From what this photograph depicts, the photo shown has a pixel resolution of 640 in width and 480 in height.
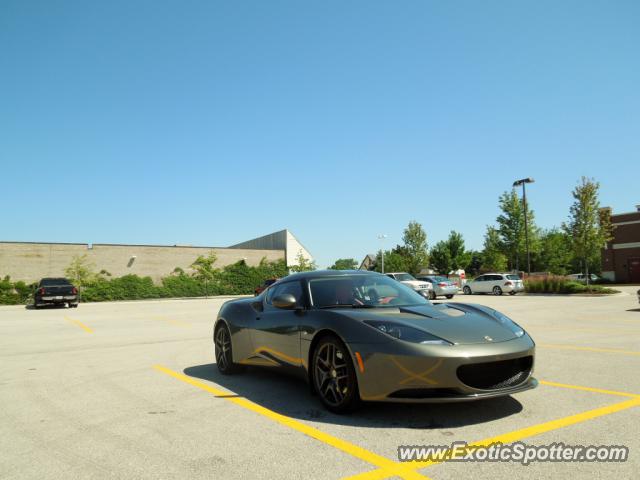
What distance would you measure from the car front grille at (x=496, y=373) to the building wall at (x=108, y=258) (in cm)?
4134

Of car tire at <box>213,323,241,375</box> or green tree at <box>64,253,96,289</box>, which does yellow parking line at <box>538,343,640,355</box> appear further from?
green tree at <box>64,253,96,289</box>

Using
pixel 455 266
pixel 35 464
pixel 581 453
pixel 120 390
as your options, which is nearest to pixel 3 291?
pixel 120 390

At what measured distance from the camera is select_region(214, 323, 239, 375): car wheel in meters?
6.49

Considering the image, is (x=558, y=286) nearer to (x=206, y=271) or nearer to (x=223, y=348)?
(x=206, y=271)

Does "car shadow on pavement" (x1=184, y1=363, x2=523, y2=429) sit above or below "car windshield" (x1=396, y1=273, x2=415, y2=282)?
below

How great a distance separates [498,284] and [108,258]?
104ft

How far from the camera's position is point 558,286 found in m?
30.0

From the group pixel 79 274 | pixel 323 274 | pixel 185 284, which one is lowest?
pixel 185 284

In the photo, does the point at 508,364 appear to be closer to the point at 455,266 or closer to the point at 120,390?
the point at 120,390

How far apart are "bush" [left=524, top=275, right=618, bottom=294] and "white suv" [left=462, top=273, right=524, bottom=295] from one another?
2.83 feet

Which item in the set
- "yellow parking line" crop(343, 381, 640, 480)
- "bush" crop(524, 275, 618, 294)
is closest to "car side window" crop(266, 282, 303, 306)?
"yellow parking line" crop(343, 381, 640, 480)

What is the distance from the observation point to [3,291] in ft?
111

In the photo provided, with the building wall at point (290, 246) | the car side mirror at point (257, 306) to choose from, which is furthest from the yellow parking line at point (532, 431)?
the building wall at point (290, 246)

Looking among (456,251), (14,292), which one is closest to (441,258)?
(456,251)
